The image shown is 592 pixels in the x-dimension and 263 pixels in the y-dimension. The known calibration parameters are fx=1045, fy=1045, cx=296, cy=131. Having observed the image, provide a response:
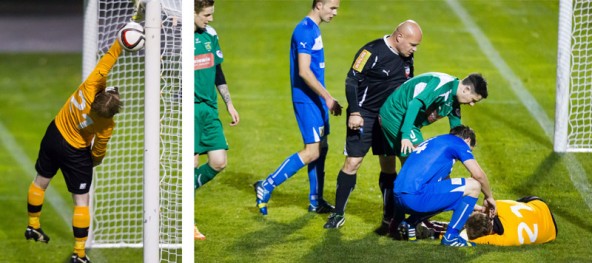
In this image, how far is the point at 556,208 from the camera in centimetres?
865

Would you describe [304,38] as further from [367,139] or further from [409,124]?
[409,124]

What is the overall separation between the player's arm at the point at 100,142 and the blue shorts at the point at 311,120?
1.49 m

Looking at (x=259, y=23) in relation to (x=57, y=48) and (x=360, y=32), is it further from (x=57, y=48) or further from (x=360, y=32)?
(x=57, y=48)

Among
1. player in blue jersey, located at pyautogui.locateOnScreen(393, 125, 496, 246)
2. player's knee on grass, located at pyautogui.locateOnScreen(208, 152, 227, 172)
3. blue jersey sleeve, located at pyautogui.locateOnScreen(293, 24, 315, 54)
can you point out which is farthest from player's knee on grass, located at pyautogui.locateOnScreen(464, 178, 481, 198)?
player's knee on grass, located at pyautogui.locateOnScreen(208, 152, 227, 172)

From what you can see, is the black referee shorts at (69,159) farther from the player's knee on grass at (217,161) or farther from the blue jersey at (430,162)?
the blue jersey at (430,162)

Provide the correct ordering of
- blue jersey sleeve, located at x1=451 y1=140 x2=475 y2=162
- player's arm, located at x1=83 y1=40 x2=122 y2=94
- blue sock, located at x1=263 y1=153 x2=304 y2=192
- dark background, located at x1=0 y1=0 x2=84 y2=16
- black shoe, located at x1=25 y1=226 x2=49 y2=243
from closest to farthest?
player's arm, located at x1=83 y1=40 x2=122 y2=94
blue jersey sleeve, located at x1=451 y1=140 x2=475 y2=162
black shoe, located at x1=25 y1=226 x2=49 y2=243
blue sock, located at x1=263 y1=153 x2=304 y2=192
dark background, located at x1=0 y1=0 x2=84 y2=16

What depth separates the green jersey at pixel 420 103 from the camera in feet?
24.3

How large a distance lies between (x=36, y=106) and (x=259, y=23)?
427 centimetres

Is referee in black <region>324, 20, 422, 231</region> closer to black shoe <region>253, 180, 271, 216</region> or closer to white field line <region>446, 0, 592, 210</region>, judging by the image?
black shoe <region>253, 180, 271, 216</region>

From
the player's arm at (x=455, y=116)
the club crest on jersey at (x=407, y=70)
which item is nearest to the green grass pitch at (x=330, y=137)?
the player's arm at (x=455, y=116)

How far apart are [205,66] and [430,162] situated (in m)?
1.83

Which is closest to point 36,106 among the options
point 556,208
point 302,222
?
point 302,222

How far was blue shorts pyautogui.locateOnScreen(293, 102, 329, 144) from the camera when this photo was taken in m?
8.06

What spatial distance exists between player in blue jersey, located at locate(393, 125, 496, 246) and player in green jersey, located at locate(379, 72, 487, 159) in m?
0.14
